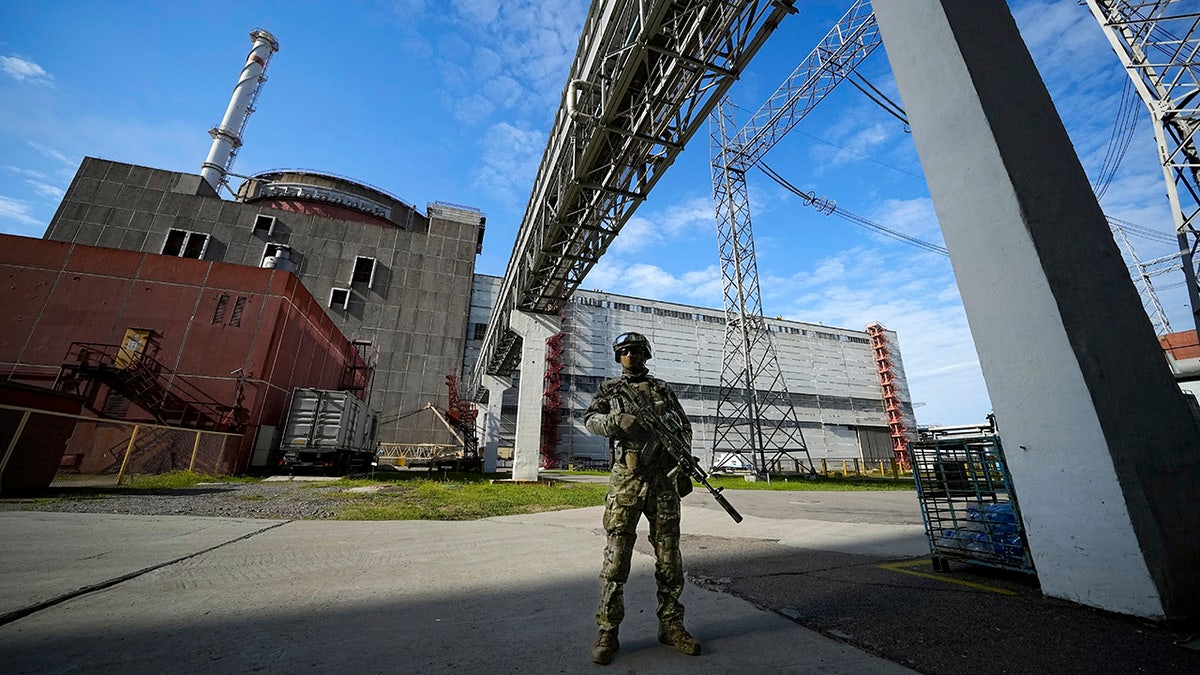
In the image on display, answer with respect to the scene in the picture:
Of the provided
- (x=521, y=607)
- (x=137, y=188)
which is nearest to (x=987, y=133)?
(x=521, y=607)

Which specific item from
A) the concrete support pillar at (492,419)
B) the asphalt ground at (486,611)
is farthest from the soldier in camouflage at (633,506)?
the concrete support pillar at (492,419)

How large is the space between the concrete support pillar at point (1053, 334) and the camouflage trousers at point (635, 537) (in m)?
2.55

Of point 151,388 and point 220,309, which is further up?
point 220,309

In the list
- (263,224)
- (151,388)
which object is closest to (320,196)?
(263,224)

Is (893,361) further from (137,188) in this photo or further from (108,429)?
(137,188)

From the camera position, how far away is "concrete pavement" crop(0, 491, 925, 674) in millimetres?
1971

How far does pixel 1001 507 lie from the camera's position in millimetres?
3605

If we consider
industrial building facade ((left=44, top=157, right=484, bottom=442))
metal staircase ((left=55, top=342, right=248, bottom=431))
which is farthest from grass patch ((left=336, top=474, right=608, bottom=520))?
industrial building facade ((left=44, top=157, right=484, bottom=442))

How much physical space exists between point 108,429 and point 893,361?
Result: 180ft

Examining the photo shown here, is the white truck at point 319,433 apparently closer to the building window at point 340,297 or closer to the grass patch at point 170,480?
the grass patch at point 170,480

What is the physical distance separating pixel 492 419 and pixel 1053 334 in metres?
22.8

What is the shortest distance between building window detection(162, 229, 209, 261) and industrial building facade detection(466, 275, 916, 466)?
61.7 feet

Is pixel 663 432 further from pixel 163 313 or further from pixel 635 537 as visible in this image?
pixel 163 313

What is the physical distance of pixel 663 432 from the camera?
2.55 meters
